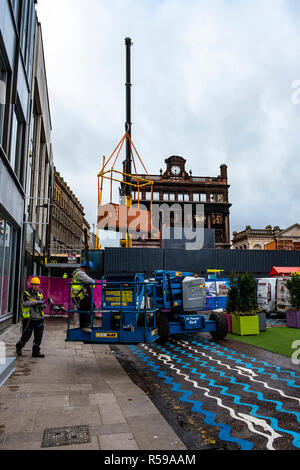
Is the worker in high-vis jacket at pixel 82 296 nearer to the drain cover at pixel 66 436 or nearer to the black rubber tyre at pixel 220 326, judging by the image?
the drain cover at pixel 66 436

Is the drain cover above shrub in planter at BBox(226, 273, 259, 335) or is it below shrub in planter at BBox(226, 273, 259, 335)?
below

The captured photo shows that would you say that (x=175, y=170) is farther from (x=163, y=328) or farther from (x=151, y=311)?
(x=151, y=311)

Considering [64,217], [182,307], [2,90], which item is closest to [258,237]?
[64,217]

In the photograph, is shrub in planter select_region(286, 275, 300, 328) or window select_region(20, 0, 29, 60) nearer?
window select_region(20, 0, 29, 60)

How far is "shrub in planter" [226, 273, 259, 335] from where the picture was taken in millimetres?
11492

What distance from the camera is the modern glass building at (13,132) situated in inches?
409

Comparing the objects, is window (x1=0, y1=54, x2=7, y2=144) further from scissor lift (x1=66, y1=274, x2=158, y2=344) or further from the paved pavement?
the paved pavement

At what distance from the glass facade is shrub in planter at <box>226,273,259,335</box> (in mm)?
7990

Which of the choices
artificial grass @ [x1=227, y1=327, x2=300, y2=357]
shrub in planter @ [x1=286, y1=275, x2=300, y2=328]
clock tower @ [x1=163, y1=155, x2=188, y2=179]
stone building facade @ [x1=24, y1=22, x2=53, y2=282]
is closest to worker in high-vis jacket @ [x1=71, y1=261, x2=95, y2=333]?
artificial grass @ [x1=227, y1=327, x2=300, y2=357]

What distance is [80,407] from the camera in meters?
4.62

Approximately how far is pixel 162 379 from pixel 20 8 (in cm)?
1349

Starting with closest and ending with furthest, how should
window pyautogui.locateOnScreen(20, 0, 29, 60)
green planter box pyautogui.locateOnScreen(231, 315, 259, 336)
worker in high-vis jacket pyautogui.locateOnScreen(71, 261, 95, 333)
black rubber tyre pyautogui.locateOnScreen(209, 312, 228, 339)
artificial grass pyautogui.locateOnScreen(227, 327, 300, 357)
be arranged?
1. worker in high-vis jacket pyautogui.locateOnScreen(71, 261, 95, 333)
2. artificial grass pyautogui.locateOnScreen(227, 327, 300, 357)
3. black rubber tyre pyautogui.locateOnScreen(209, 312, 228, 339)
4. green planter box pyautogui.locateOnScreen(231, 315, 259, 336)
5. window pyautogui.locateOnScreen(20, 0, 29, 60)

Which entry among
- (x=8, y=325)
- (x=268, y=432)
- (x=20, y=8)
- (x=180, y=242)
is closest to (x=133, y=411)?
(x=268, y=432)

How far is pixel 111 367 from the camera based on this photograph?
7297 millimetres
